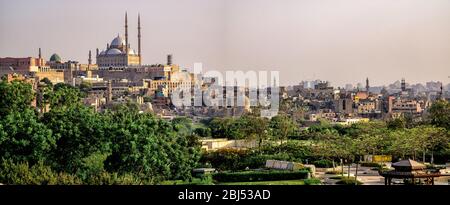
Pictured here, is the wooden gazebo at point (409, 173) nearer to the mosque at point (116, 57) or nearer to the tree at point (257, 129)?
the tree at point (257, 129)

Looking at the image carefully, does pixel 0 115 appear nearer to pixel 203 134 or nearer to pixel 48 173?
pixel 48 173

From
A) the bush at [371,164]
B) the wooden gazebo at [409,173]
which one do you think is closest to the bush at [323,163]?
the bush at [371,164]

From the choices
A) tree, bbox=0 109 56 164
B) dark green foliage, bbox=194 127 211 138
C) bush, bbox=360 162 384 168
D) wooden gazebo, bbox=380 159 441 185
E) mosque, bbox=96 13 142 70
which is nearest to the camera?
wooden gazebo, bbox=380 159 441 185

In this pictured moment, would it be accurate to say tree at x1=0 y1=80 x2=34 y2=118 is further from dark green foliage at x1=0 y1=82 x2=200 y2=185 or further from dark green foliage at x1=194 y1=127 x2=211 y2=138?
dark green foliage at x1=194 y1=127 x2=211 y2=138

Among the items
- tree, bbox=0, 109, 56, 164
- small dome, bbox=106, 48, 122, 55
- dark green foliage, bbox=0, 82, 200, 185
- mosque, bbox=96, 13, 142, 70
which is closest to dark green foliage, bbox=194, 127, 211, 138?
dark green foliage, bbox=0, 82, 200, 185

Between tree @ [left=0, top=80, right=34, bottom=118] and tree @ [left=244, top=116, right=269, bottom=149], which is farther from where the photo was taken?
tree @ [left=244, top=116, right=269, bottom=149]

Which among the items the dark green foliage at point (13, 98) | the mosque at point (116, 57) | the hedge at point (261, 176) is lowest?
the hedge at point (261, 176)

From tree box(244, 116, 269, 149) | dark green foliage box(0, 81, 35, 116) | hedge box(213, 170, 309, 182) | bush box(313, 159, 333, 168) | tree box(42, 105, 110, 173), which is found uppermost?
dark green foliage box(0, 81, 35, 116)

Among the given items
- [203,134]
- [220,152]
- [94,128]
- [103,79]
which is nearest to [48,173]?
[94,128]
